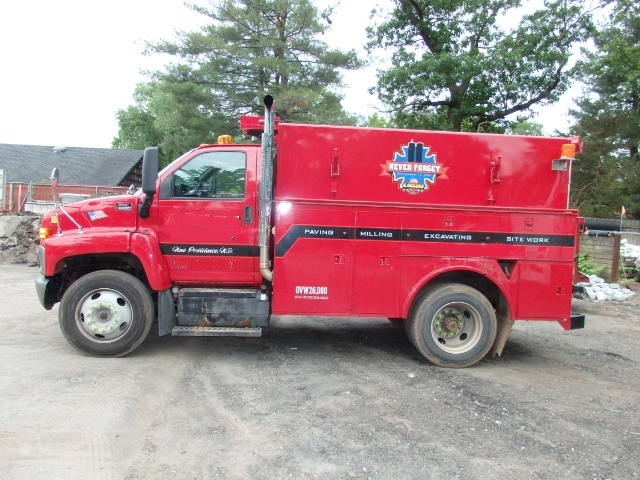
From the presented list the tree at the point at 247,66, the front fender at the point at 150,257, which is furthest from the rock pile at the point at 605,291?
the tree at the point at 247,66

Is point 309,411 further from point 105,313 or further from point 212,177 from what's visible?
point 212,177

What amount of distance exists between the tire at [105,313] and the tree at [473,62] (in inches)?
597

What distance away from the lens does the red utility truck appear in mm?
5430

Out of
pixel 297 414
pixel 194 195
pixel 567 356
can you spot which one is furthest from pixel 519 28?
pixel 297 414

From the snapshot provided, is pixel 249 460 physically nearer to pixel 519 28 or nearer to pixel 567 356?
pixel 567 356

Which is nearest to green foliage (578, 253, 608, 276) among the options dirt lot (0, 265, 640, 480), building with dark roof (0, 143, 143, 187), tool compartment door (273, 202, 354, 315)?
dirt lot (0, 265, 640, 480)

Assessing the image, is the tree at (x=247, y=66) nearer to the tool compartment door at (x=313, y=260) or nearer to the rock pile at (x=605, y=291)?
the rock pile at (x=605, y=291)

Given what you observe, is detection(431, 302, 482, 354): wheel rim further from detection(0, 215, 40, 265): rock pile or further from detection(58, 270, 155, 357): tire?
detection(0, 215, 40, 265): rock pile

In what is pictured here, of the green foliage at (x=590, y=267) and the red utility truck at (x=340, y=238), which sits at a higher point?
the red utility truck at (x=340, y=238)

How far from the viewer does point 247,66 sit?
67.2 ft

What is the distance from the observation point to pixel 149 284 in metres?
5.62

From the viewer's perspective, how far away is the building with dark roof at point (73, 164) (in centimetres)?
3262

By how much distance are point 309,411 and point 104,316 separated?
8.68 ft

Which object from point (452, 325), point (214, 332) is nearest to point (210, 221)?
point (214, 332)
